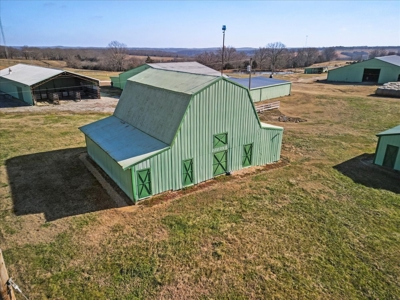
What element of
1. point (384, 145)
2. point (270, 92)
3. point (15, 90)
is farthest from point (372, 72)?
point (15, 90)

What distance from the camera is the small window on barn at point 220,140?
16.8 m

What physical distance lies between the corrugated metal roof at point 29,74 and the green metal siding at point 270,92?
27.5 meters

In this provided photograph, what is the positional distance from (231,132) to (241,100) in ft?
6.89

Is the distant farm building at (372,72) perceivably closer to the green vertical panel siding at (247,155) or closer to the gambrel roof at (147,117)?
the gambrel roof at (147,117)

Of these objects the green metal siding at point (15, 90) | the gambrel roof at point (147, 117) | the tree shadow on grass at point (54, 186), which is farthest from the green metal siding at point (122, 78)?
the tree shadow on grass at point (54, 186)

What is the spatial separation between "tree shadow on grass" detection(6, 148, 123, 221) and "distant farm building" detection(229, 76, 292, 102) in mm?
27127

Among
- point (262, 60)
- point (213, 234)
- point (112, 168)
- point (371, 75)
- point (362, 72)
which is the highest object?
point (262, 60)

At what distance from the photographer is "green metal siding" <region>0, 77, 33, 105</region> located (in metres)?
37.3

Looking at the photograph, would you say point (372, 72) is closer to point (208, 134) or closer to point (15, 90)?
point (208, 134)

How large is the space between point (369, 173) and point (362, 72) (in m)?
49.9

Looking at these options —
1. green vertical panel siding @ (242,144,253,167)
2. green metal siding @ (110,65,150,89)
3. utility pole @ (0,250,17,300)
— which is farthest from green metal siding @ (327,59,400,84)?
utility pole @ (0,250,17,300)

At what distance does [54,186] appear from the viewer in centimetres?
1659

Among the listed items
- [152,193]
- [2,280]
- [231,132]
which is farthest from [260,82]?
[2,280]

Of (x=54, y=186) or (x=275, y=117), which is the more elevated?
(x=275, y=117)
